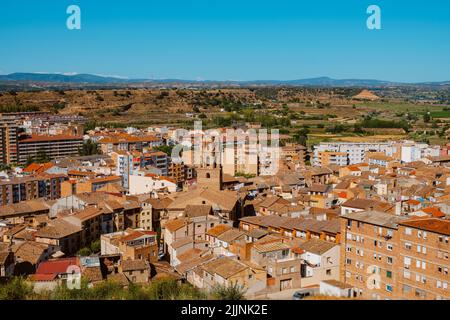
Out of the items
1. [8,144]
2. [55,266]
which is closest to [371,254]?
[55,266]

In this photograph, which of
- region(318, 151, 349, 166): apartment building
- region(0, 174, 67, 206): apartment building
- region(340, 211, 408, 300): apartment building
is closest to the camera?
region(340, 211, 408, 300): apartment building

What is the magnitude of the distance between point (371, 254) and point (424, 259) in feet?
3.86

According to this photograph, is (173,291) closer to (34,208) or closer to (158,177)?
(34,208)

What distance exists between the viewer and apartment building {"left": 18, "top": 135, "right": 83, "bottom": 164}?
3738cm

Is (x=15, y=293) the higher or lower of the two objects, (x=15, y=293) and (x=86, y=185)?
the higher

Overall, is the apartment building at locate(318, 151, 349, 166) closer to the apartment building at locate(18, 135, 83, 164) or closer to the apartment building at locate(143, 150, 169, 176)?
the apartment building at locate(143, 150, 169, 176)

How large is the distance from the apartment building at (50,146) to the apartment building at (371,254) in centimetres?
2898

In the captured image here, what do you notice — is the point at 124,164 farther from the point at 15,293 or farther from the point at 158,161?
the point at 15,293

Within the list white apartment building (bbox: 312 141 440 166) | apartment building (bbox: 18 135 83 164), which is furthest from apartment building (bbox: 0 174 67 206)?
white apartment building (bbox: 312 141 440 166)

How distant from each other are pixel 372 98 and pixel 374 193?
8055cm

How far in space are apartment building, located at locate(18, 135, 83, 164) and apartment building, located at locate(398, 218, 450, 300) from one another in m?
30.3

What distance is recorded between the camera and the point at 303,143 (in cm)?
4056

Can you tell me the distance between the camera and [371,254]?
1145 cm
